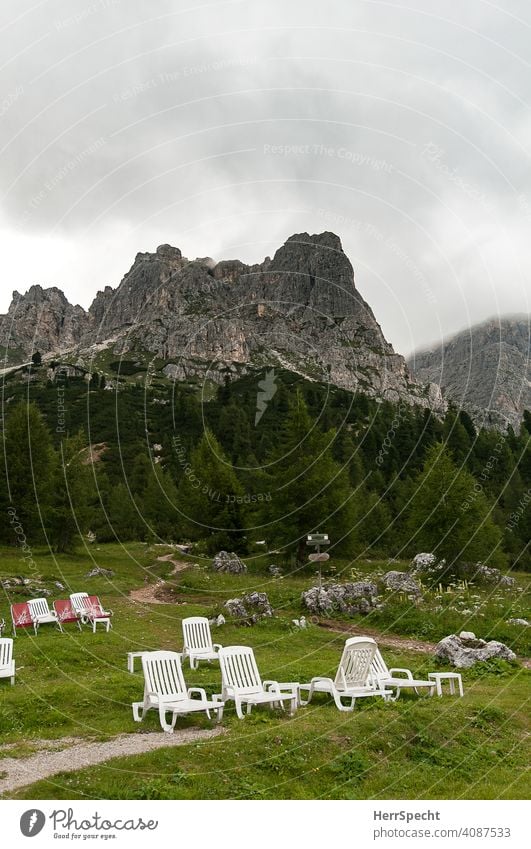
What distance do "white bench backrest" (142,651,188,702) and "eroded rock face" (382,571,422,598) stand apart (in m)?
12.8

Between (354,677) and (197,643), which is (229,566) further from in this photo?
(354,677)

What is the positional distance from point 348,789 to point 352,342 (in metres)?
173

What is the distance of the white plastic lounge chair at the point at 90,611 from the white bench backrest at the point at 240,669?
8102 mm

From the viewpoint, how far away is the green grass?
22.4ft

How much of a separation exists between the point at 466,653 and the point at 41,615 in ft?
38.8

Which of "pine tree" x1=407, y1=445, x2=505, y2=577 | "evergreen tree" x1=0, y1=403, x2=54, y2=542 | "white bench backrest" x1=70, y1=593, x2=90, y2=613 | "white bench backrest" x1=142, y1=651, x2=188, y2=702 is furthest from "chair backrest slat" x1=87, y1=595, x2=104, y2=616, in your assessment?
"evergreen tree" x1=0, y1=403, x2=54, y2=542

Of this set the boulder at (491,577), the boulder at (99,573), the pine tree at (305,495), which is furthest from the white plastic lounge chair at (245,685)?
the pine tree at (305,495)

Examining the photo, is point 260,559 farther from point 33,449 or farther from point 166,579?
point 33,449

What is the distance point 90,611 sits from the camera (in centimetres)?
1814

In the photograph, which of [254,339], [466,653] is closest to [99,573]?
[466,653]

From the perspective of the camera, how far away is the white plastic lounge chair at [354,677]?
1013cm

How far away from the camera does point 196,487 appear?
42156 millimetres

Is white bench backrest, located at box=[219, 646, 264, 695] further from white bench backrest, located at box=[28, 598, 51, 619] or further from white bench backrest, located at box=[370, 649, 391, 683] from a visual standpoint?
white bench backrest, located at box=[28, 598, 51, 619]
